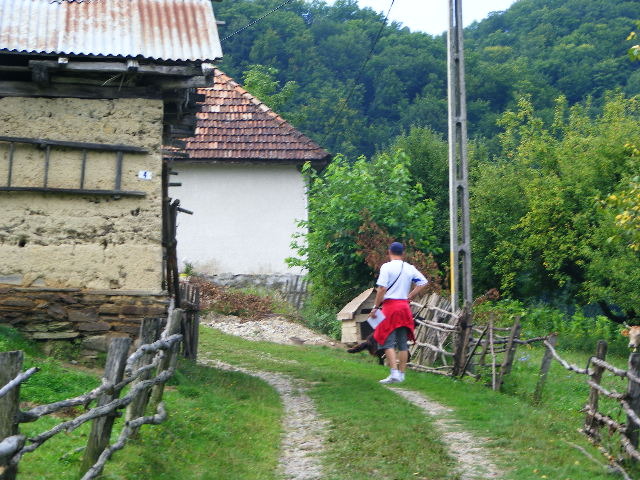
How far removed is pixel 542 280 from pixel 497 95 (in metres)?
19.1

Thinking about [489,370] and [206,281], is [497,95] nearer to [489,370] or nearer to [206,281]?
[206,281]

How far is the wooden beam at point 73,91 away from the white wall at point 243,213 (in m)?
15.8

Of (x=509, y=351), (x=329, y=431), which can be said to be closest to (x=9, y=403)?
(x=329, y=431)

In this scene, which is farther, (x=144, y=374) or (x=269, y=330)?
(x=269, y=330)

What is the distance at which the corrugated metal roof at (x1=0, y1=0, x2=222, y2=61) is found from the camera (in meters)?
12.6

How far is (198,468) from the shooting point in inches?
319

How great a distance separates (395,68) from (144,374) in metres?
43.3

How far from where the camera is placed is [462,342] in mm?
15078

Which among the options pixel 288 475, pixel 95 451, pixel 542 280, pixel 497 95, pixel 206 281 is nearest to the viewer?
pixel 95 451

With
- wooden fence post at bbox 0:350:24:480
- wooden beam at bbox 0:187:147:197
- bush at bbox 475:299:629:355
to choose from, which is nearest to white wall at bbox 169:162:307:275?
bush at bbox 475:299:629:355

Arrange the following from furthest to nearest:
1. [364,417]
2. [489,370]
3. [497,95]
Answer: [497,95] < [489,370] < [364,417]

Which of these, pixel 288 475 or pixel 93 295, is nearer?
pixel 288 475

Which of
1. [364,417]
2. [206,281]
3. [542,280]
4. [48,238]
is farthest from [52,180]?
[542,280]

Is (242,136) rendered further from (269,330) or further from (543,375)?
(543,375)
